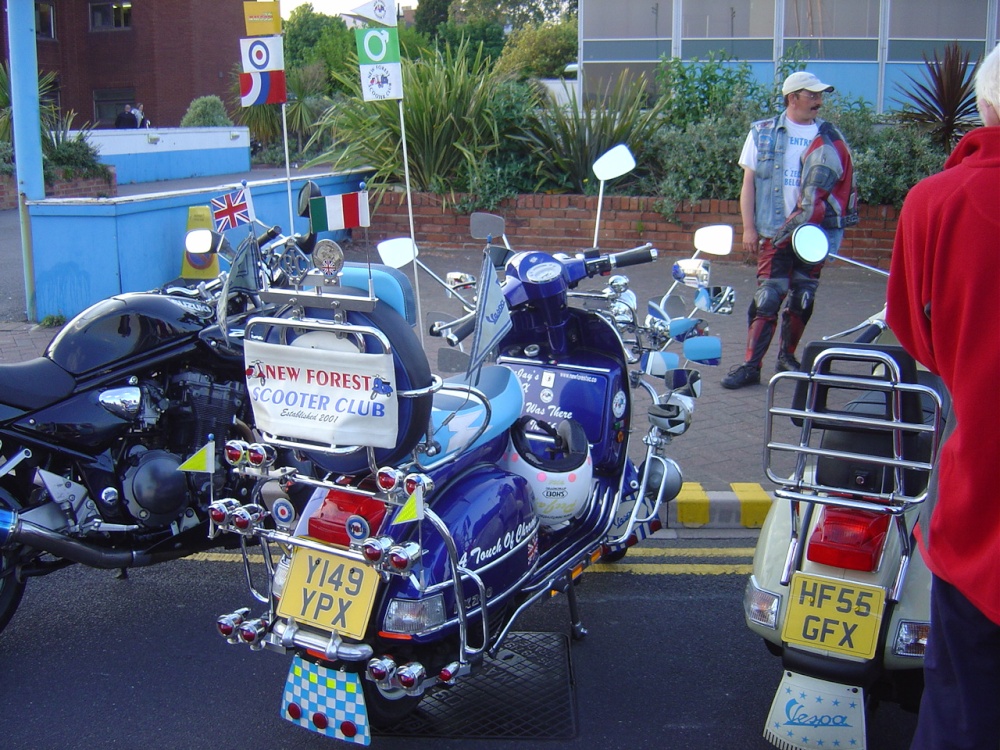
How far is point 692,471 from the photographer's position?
525cm

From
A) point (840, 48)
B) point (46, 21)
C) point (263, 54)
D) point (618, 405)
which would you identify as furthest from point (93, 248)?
point (46, 21)

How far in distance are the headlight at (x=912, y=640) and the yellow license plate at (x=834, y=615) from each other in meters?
0.07

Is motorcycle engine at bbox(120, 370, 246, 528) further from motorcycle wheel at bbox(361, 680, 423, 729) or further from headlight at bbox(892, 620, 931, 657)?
headlight at bbox(892, 620, 931, 657)

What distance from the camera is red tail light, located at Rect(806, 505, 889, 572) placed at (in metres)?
→ 2.75

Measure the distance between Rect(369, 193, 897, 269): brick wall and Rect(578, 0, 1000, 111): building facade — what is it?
13.8 ft

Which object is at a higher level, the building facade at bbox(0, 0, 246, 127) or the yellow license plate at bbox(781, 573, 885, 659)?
the building facade at bbox(0, 0, 246, 127)

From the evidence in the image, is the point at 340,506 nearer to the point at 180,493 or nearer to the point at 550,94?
the point at 180,493

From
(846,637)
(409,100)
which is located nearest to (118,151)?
(409,100)

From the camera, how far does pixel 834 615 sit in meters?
2.71

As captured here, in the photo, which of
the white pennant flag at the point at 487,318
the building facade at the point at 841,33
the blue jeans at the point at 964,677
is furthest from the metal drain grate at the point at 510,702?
the building facade at the point at 841,33

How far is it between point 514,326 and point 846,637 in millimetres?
1795

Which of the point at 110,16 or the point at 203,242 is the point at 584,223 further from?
the point at 110,16

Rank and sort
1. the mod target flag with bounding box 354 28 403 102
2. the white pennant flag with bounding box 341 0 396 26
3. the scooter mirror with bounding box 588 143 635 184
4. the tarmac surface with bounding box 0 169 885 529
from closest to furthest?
1. the scooter mirror with bounding box 588 143 635 184
2. the tarmac surface with bounding box 0 169 885 529
3. the white pennant flag with bounding box 341 0 396 26
4. the mod target flag with bounding box 354 28 403 102

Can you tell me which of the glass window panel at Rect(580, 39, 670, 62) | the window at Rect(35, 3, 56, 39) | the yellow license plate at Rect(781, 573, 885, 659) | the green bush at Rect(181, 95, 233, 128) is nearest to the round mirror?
the yellow license plate at Rect(781, 573, 885, 659)
